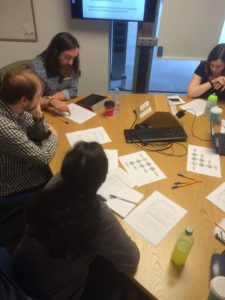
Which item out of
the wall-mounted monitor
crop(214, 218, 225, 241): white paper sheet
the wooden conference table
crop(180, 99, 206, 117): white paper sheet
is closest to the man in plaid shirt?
the wooden conference table

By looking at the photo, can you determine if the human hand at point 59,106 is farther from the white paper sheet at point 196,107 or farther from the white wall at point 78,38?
the white wall at point 78,38

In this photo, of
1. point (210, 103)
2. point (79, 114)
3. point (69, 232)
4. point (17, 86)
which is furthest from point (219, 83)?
point (69, 232)

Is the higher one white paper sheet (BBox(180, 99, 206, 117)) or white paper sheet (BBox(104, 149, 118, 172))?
white paper sheet (BBox(180, 99, 206, 117))

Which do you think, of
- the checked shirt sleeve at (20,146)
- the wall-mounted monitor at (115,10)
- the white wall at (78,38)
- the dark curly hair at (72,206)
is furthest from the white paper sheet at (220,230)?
the white wall at (78,38)

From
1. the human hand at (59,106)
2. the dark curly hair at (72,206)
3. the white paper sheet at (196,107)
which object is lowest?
the white paper sheet at (196,107)

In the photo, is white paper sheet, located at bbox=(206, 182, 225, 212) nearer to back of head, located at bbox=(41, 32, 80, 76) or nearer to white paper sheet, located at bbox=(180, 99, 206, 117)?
white paper sheet, located at bbox=(180, 99, 206, 117)

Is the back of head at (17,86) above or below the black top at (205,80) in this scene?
above

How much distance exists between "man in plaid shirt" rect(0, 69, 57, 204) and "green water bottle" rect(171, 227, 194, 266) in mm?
860

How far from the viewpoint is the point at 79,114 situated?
2047 millimetres

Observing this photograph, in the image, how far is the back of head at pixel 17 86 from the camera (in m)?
1.37

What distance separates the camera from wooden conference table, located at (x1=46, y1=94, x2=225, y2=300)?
971 mm

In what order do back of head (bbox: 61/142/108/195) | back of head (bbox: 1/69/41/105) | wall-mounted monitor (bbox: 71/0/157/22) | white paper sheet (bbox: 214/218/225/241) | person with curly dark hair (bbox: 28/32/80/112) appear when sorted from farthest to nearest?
wall-mounted monitor (bbox: 71/0/157/22)
person with curly dark hair (bbox: 28/32/80/112)
back of head (bbox: 1/69/41/105)
white paper sheet (bbox: 214/218/225/241)
back of head (bbox: 61/142/108/195)

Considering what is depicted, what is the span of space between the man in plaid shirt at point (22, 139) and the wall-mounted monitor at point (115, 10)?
1748mm

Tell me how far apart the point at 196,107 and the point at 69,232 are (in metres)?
1.72
